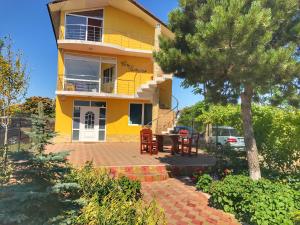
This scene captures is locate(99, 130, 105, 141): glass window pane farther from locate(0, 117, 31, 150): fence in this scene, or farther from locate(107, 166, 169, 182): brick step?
locate(107, 166, 169, 182): brick step

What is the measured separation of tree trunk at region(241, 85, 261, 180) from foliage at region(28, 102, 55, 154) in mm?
5173

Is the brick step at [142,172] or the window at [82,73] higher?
the window at [82,73]

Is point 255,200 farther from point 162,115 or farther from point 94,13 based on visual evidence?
point 94,13

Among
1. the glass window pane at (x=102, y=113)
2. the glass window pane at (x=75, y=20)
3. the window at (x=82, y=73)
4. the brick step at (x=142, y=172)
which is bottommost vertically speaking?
the brick step at (x=142, y=172)

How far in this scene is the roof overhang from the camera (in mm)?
19406

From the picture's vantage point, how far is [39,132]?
190 inches

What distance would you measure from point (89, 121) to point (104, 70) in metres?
4.25

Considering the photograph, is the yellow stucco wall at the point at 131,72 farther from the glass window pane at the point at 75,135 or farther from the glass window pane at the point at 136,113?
the glass window pane at the point at 75,135

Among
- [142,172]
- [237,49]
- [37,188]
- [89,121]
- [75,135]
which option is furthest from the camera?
[89,121]

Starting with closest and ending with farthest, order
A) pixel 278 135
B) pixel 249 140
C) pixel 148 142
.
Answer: pixel 249 140 < pixel 278 135 < pixel 148 142

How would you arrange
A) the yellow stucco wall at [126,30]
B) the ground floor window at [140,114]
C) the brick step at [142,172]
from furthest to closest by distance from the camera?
1. the ground floor window at [140,114]
2. the yellow stucco wall at [126,30]
3. the brick step at [142,172]

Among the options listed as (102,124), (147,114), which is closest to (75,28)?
(102,124)

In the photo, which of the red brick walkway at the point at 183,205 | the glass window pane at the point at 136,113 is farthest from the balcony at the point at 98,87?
the red brick walkway at the point at 183,205

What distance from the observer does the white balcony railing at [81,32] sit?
20281 mm
